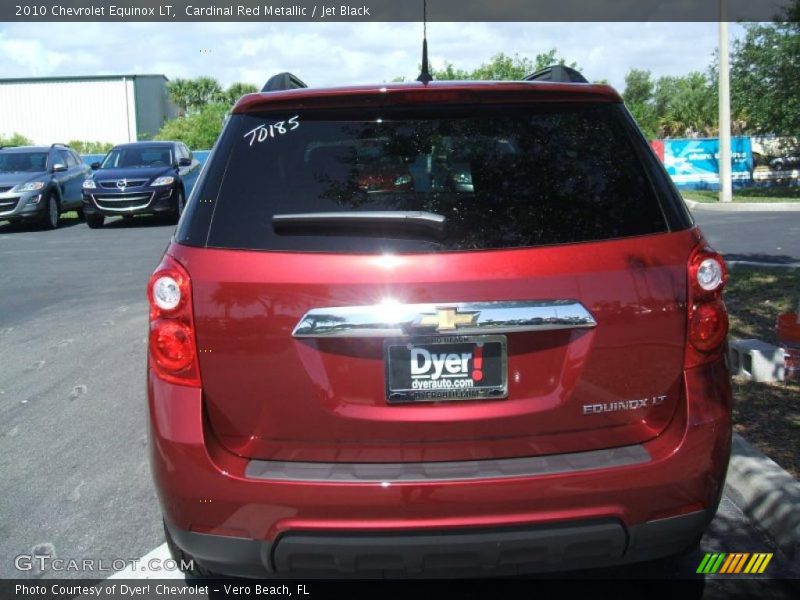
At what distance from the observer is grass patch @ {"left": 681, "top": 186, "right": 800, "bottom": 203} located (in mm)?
23094

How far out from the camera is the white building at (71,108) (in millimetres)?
63125

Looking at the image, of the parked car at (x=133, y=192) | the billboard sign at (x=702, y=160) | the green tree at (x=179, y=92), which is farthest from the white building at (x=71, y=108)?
the parked car at (x=133, y=192)


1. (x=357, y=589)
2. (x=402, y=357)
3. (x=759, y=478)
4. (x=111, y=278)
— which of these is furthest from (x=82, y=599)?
(x=111, y=278)

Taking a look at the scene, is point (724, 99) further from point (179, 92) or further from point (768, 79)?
point (179, 92)

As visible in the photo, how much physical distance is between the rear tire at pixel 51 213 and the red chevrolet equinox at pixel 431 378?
17.1 meters

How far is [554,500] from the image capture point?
2.65m

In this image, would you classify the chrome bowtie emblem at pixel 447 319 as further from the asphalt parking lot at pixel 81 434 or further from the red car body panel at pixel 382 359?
the asphalt parking lot at pixel 81 434

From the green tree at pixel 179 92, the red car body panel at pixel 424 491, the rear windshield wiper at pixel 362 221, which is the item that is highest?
the green tree at pixel 179 92

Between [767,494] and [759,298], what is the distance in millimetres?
4346

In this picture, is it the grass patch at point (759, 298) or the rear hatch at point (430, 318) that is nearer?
the rear hatch at point (430, 318)

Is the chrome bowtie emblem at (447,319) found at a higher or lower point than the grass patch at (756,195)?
higher

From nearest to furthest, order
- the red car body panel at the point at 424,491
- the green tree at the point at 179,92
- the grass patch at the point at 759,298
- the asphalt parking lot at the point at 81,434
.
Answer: the red car body panel at the point at 424,491, the asphalt parking lot at the point at 81,434, the grass patch at the point at 759,298, the green tree at the point at 179,92

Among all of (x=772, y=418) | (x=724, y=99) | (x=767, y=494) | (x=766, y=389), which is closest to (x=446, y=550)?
(x=767, y=494)

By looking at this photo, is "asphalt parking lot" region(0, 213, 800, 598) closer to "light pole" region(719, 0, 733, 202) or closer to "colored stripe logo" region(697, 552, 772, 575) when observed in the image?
"colored stripe logo" region(697, 552, 772, 575)
